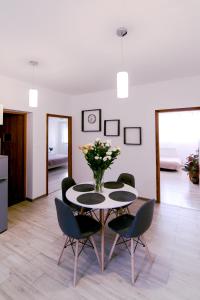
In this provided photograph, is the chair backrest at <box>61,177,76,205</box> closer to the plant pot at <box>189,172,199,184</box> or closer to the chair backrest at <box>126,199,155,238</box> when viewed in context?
the chair backrest at <box>126,199,155,238</box>

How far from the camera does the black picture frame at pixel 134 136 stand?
389 cm

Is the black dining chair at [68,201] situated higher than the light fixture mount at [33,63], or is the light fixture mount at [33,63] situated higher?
the light fixture mount at [33,63]

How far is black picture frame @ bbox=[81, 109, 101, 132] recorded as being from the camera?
441 cm

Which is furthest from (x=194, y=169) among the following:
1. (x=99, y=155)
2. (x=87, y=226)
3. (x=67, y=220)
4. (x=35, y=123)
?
(x=67, y=220)

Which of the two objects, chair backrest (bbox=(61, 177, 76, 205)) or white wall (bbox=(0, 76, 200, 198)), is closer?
chair backrest (bbox=(61, 177, 76, 205))

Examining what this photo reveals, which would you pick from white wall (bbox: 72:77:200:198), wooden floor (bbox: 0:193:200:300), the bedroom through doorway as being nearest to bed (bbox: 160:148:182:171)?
the bedroom through doorway

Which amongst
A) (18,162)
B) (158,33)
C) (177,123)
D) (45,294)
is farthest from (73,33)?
(177,123)

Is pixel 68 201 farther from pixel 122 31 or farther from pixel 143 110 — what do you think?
pixel 143 110

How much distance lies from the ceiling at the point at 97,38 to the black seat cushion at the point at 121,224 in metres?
2.08

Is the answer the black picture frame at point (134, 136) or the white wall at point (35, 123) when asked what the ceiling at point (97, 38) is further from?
the black picture frame at point (134, 136)

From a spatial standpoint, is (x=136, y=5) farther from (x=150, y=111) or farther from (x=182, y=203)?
(x=182, y=203)

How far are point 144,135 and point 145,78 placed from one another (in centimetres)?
114

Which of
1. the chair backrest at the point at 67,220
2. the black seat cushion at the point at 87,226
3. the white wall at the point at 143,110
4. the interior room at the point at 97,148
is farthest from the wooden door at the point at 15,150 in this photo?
the chair backrest at the point at 67,220

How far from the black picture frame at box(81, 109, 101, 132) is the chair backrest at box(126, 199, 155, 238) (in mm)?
2884
